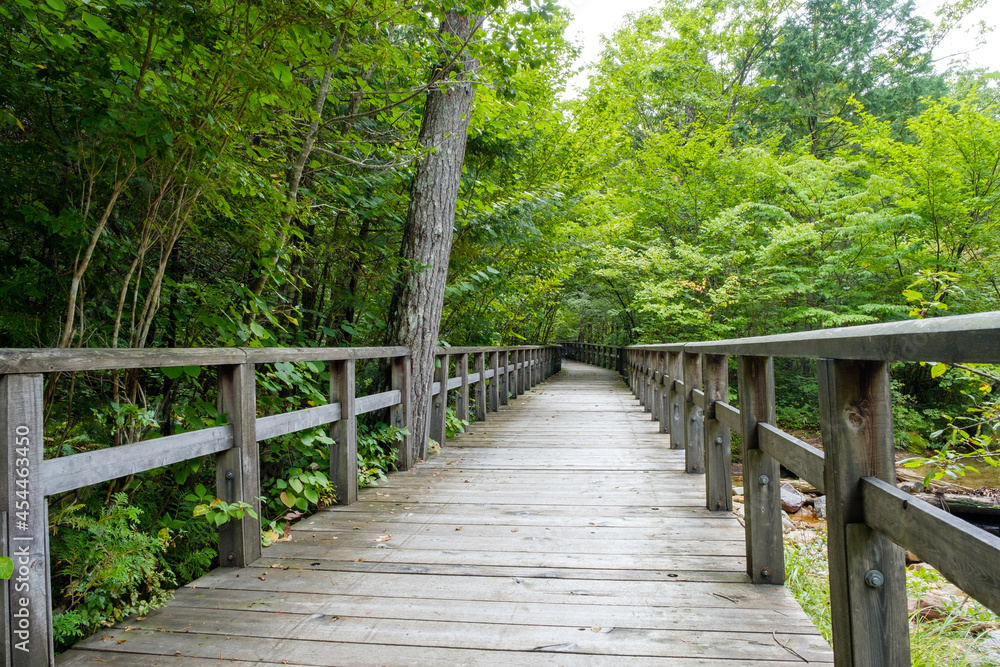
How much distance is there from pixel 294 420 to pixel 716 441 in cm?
230

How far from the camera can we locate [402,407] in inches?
180

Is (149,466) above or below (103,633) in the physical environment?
above

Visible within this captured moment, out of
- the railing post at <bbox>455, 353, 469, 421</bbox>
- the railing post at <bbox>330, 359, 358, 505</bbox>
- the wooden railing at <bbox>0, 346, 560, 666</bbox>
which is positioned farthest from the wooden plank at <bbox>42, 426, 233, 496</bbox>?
the railing post at <bbox>455, 353, 469, 421</bbox>

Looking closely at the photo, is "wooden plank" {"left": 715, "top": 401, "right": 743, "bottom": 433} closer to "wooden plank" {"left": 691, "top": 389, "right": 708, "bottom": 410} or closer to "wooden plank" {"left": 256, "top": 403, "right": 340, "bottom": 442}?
"wooden plank" {"left": 691, "top": 389, "right": 708, "bottom": 410}

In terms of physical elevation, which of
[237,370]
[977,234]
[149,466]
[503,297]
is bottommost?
[149,466]

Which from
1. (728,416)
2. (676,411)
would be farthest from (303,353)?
(676,411)

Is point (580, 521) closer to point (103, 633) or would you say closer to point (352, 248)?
point (103, 633)

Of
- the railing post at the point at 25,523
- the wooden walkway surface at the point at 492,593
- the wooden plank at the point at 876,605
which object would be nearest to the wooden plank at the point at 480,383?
the wooden walkway surface at the point at 492,593

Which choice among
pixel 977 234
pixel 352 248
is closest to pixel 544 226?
pixel 352 248

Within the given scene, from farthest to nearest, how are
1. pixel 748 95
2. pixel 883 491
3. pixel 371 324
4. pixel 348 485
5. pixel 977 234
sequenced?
pixel 748 95 < pixel 977 234 < pixel 371 324 < pixel 348 485 < pixel 883 491

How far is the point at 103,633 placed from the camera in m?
1.95

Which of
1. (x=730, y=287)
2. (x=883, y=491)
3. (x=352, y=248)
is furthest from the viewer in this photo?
(x=730, y=287)

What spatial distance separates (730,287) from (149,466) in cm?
1296

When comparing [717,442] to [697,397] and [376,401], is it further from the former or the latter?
[376,401]
